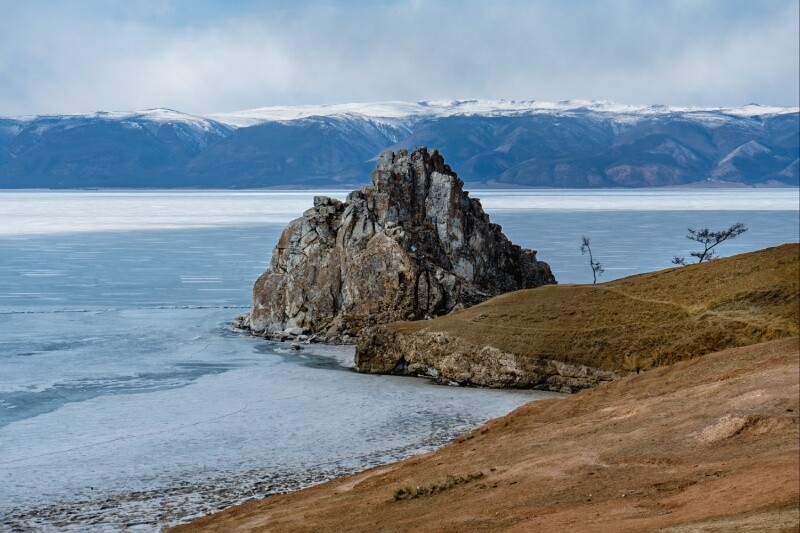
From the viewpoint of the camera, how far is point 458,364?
102 feet

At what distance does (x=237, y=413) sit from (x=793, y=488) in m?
17.2

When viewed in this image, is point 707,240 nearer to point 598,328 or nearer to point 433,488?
point 598,328

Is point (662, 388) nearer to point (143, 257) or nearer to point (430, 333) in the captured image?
point (430, 333)

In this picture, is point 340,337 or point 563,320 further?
point 340,337

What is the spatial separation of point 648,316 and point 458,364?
5.64 metres

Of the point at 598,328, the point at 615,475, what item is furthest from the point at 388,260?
the point at 615,475

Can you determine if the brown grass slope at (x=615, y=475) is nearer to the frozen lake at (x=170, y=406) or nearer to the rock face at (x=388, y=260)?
the frozen lake at (x=170, y=406)

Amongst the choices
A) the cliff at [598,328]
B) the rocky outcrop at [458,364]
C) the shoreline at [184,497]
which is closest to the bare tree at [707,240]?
the cliff at [598,328]

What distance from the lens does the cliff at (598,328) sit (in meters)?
27.5

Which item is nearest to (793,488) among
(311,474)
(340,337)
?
(311,474)

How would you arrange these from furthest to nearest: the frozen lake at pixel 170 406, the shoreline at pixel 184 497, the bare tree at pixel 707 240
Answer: the bare tree at pixel 707 240 < the frozen lake at pixel 170 406 < the shoreline at pixel 184 497

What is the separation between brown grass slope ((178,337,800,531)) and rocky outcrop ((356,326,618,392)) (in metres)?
8.60

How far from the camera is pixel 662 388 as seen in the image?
2031 cm

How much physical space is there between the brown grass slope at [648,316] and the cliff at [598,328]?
3 cm
